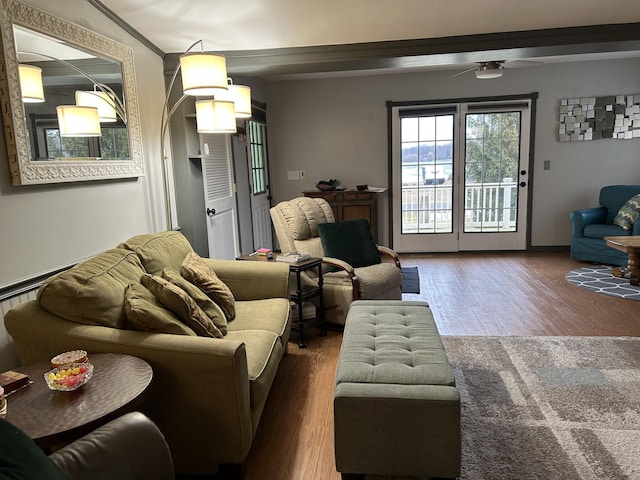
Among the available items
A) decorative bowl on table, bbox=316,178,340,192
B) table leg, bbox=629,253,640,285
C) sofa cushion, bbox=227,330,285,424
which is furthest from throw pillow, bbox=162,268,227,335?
table leg, bbox=629,253,640,285

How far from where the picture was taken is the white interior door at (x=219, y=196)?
154 inches

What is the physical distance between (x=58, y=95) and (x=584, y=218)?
5506 mm

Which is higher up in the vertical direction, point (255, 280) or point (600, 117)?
point (600, 117)

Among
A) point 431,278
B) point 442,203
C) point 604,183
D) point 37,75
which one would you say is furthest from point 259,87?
point 604,183

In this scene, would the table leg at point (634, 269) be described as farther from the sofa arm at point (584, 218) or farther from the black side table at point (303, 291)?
the black side table at point (303, 291)

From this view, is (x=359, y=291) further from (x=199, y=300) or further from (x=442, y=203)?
(x=442, y=203)

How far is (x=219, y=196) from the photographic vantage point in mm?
4199

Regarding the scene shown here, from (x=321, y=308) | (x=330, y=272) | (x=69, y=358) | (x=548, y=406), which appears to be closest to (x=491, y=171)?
(x=330, y=272)

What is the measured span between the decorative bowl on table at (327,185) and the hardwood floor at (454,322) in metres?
1.38

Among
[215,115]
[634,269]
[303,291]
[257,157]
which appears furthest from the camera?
[257,157]

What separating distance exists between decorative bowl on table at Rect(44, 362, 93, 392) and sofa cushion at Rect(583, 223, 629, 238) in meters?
5.45

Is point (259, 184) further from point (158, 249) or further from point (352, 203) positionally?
point (158, 249)

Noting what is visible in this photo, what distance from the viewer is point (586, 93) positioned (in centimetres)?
579

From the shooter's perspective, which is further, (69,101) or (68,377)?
(69,101)
